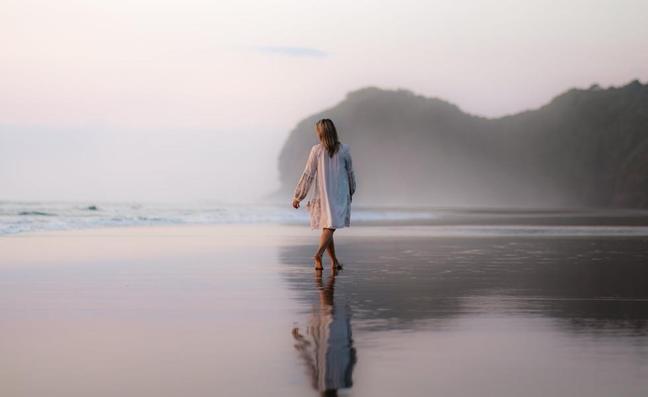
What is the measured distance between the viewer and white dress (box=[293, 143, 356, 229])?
12.6 m

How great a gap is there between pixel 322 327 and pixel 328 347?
3.23 ft

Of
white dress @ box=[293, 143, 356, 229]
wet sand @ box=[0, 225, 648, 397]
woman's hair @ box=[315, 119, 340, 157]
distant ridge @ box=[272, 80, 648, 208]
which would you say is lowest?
wet sand @ box=[0, 225, 648, 397]

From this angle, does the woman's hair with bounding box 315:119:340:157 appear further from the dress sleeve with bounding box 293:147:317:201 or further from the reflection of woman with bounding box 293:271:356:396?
the reflection of woman with bounding box 293:271:356:396

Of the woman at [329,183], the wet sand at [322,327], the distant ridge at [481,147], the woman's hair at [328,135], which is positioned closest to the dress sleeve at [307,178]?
the woman at [329,183]

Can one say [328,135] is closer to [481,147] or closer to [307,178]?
[307,178]

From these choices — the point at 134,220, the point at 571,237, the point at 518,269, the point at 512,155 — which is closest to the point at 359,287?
the point at 518,269

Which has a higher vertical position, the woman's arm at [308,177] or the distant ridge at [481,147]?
the distant ridge at [481,147]

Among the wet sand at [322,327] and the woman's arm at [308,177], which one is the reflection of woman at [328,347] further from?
the woman's arm at [308,177]

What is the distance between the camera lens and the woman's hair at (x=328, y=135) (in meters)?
12.4

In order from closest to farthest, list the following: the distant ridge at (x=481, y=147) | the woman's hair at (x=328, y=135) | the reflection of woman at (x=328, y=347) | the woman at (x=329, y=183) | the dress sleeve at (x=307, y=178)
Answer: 1. the reflection of woman at (x=328, y=347)
2. the woman's hair at (x=328, y=135)
3. the woman at (x=329, y=183)
4. the dress sleeve at (x=307, y=178)
5. the distant ridge at (x=481, y=147)

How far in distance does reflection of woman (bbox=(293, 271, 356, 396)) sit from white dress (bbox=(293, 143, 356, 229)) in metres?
4.38

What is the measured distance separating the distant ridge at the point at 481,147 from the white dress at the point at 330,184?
130778 millimetres

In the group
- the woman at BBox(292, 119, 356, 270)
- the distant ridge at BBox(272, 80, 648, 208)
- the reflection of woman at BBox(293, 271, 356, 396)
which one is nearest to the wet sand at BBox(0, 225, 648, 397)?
the reflection of woman at BBox(293, 271, 356, 396)


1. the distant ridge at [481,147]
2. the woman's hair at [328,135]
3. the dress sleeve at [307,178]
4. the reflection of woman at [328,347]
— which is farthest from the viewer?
the distant ridge at [481,147]
